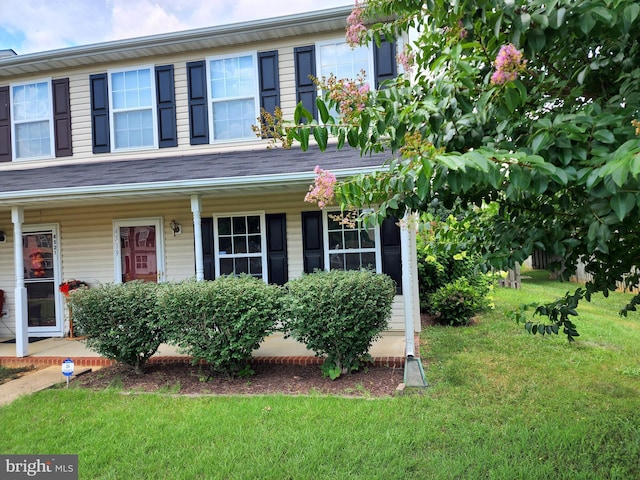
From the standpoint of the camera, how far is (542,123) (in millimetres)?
1426

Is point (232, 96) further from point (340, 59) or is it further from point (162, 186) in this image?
point (162, 186)

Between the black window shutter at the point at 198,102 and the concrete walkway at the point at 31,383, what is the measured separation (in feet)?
13.4

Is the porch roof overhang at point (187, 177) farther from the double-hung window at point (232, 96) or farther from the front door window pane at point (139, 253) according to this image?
the front door window pane at point (139, 253)

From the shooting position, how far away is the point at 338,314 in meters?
4.59

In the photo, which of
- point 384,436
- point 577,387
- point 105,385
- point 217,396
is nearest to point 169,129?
point 105,385

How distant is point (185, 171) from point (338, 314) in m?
3.43

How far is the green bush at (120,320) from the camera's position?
5.02 m

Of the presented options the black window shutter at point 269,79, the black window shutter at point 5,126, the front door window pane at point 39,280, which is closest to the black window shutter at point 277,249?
the black window shutter at point 269,79

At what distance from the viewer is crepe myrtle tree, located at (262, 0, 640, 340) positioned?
131 centimetres

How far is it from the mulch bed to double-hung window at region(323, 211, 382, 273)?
2.14m

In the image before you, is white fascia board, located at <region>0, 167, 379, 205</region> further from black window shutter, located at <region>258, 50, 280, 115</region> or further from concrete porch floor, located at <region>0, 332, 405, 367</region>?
concrete porch floor, located at <region>0, 332, 405, 367</region>

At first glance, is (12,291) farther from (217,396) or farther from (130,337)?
(217,396)

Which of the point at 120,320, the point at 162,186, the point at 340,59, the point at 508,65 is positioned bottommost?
the point at 120,320

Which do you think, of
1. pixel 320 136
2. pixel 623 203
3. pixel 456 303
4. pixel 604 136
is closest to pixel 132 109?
pixel 456 303
